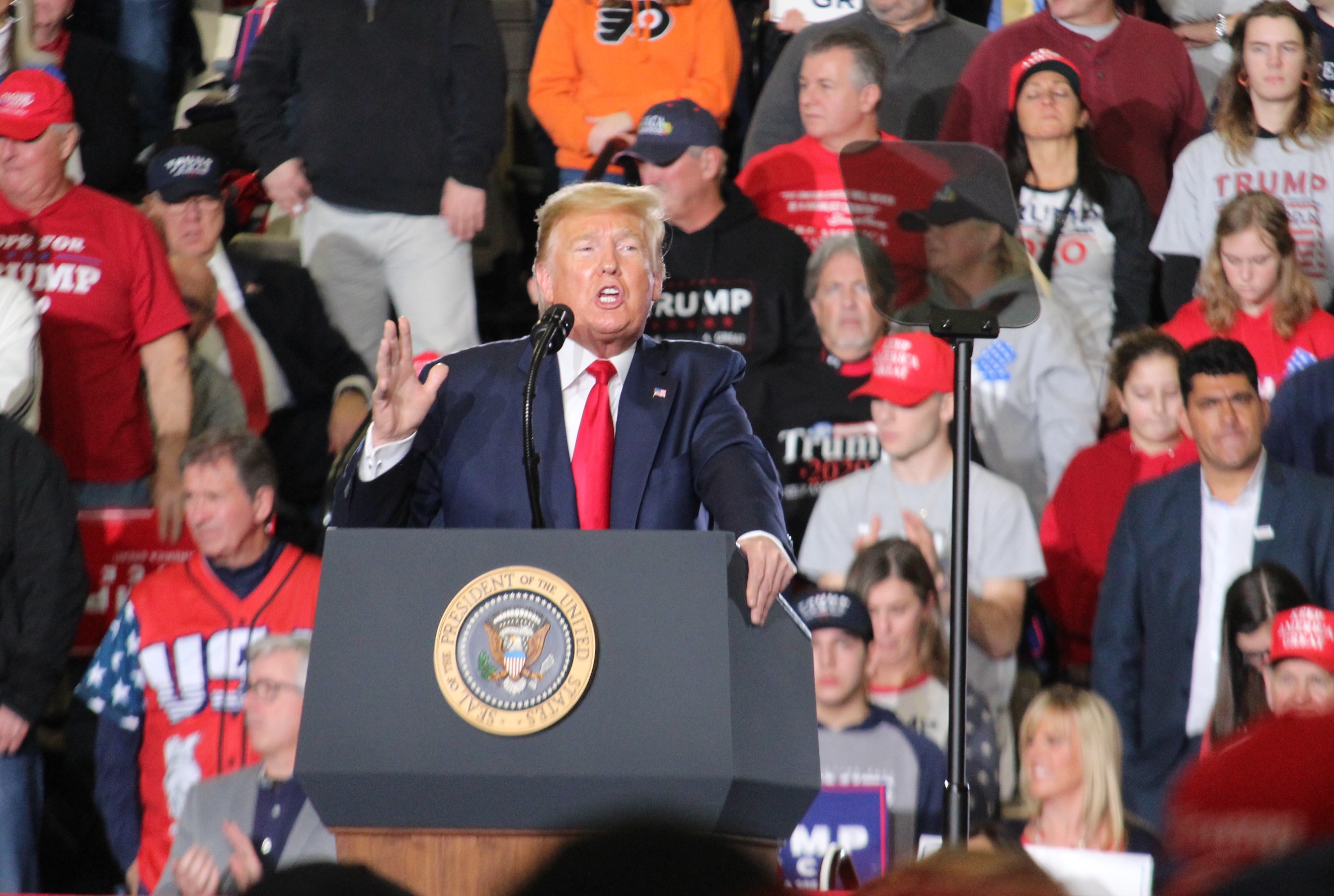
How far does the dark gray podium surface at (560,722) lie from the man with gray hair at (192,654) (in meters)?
2.34

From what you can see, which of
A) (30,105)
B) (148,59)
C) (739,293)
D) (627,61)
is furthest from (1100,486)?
(148,59)

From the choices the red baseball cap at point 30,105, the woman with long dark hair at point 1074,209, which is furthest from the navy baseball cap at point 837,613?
the red baseball cap at point 30,105

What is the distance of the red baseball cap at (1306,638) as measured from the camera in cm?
427

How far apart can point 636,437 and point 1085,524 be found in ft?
8.63

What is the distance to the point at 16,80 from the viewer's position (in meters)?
5.16

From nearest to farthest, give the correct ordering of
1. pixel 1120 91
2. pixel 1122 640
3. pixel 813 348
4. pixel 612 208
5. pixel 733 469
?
pixel 733 469 → pixel 612 208 → pixel 1122 640 → pixel 813 348 → pixel 1120 91

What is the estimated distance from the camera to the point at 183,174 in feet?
18.3

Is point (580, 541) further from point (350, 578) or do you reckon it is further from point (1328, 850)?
point (1328, 850)

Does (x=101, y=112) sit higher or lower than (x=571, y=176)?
higher

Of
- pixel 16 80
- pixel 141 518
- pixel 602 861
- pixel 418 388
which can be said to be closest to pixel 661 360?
pixel 418 388

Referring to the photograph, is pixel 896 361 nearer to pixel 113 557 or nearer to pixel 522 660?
pixel 113 557

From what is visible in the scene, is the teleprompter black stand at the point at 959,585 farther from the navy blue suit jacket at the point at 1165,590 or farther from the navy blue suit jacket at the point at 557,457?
the navy blue suit jacket at the point at 1165,590

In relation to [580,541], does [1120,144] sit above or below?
above

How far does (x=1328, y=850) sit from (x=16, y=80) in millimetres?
5031
